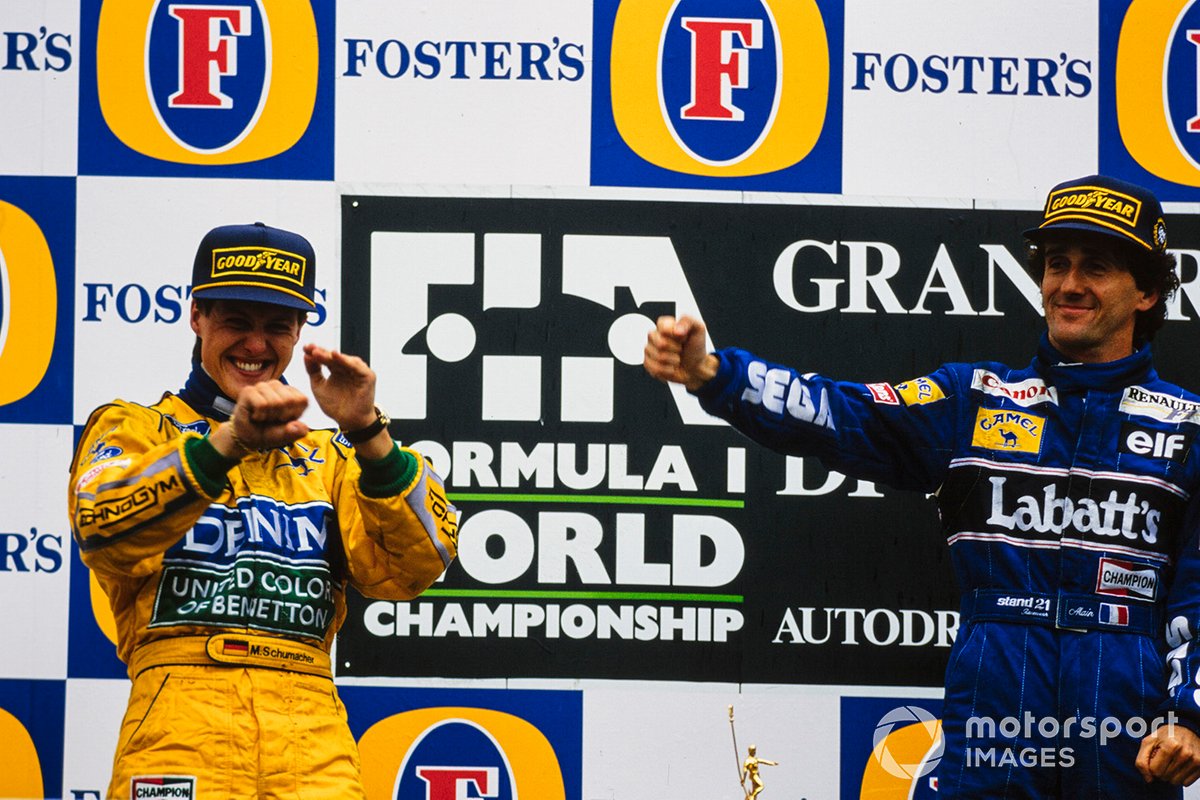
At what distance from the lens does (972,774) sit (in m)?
2.16

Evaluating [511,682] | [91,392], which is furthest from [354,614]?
[91,392]

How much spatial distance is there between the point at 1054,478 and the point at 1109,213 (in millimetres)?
463

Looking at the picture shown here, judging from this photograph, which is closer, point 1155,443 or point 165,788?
point 165,788

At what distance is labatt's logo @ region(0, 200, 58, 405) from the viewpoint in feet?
9.39

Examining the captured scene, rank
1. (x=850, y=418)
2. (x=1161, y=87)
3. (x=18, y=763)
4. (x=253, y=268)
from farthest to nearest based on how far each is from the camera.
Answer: (x=1161, y=87)
(x=18, y=763)
(x=850, y=418)
(x=253, y=268)

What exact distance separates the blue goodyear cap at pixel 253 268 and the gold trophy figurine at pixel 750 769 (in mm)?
1199

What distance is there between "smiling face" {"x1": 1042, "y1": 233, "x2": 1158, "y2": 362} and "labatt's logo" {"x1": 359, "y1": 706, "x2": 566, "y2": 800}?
→ 1.34m

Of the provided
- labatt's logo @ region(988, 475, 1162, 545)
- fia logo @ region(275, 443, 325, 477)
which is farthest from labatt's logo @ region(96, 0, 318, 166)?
labatt's logo @ region(988, 475, 1162, 545)

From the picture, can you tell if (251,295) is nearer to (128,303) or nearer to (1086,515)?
(128,303)

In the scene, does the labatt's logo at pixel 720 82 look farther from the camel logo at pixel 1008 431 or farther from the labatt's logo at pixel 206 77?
the camel logo at pixel 1008 431

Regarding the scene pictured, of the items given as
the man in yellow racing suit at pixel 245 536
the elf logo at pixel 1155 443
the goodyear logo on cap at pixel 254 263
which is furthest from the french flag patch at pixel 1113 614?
the goodyear logo on cap at pixel 254 263

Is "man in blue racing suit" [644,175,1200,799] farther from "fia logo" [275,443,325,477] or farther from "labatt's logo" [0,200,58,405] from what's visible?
"labatt's logo" [0,200,58,405]

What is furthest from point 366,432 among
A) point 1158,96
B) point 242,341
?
point 1158,96

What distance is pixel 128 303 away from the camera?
2865 millimetres
